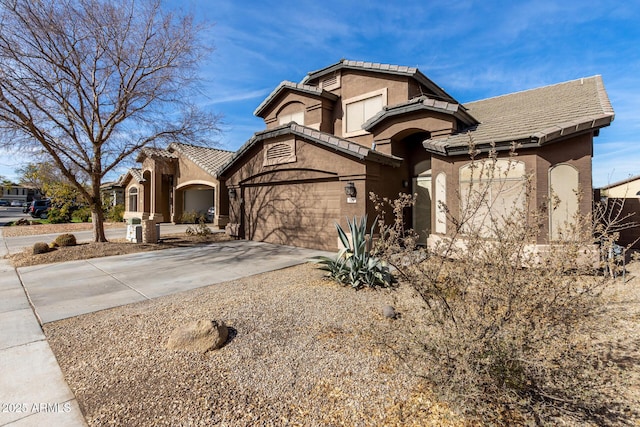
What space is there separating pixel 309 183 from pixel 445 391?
9.64 m

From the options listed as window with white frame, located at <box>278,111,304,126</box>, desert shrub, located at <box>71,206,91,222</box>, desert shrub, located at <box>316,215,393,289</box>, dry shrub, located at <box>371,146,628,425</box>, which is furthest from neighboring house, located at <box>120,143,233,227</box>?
dry shrub, located at <box>371,146,628,425</box>

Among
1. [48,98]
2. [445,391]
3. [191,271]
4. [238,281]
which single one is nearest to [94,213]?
[48,98]

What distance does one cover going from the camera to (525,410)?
262 centimetres

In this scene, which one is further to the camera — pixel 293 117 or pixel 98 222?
pixel 293 117

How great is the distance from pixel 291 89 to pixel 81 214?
20.7 meters

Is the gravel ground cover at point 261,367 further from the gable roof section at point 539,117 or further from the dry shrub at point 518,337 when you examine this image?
the gable roof section at point 539,117

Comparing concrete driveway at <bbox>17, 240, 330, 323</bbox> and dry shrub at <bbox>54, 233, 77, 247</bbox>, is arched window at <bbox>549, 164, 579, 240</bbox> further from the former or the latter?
dry shrub at <bbox>54, 233, 77, 247</bbox>

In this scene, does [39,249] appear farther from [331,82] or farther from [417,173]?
[417,173]

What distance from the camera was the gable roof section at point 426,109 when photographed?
9.87 meters

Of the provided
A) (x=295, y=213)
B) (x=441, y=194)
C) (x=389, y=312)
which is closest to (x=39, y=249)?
(x=295, y=213)

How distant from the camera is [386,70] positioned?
12.4m

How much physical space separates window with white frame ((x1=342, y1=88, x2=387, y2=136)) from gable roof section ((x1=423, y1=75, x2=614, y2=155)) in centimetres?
403

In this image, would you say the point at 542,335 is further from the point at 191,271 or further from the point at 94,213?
the point at 94,213

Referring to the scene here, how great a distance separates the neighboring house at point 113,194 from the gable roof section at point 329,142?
21.6 metres
